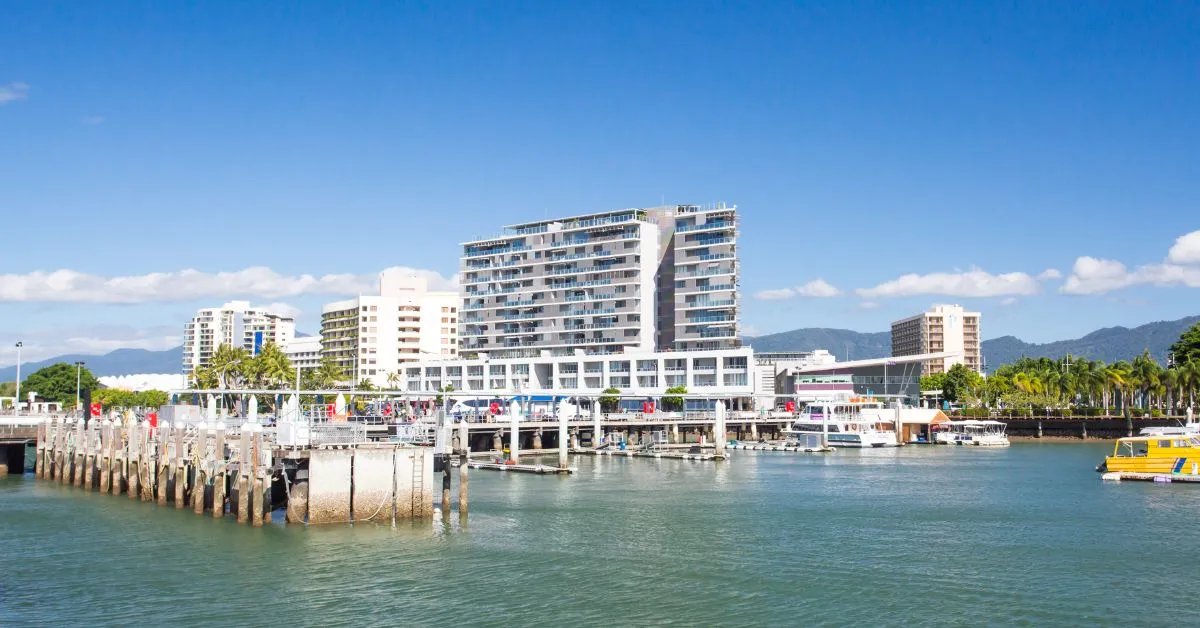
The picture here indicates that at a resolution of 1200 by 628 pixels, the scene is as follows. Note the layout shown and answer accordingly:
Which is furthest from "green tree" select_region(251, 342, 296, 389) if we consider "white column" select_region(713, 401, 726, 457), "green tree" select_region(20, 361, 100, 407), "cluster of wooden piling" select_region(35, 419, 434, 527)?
"cluster of wooden piling" select_region(35, 419, 434, 527)

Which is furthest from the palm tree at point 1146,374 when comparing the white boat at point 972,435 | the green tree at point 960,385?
the green tree at point 960,385

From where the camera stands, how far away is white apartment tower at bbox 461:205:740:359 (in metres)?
181

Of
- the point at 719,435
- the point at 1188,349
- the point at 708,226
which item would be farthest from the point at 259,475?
the point at 1188,349

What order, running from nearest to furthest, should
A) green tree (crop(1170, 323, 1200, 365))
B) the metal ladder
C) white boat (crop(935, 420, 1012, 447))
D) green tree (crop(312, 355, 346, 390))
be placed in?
the metal ladder, white boat (crop(935, 420, 1012, 447)), green tree (crop(1170, 323, 1200, 365)), green tree (crop(312, 355, 346, 390))

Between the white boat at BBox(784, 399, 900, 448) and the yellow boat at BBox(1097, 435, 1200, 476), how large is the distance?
4306cm

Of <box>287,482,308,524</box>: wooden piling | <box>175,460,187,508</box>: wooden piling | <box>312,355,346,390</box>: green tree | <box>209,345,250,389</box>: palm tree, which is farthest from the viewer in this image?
<box>312,355,346,390</box>: green tree

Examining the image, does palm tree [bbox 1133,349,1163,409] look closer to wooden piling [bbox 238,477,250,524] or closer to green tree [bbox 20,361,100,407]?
wooden piling [bbox 238,477,250,524]

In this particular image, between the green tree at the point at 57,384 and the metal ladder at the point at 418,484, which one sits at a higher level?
the green tree at the point at 57,384

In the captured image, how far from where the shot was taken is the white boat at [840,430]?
4788 inches

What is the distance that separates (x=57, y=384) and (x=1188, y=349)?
18323cm

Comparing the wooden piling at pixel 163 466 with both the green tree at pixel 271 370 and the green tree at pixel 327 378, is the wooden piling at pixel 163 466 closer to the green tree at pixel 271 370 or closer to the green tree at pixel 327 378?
the green tree at pixel 271 370

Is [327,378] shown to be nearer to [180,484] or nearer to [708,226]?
[708,226]

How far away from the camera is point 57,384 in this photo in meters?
179

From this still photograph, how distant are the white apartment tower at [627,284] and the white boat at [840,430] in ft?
152
